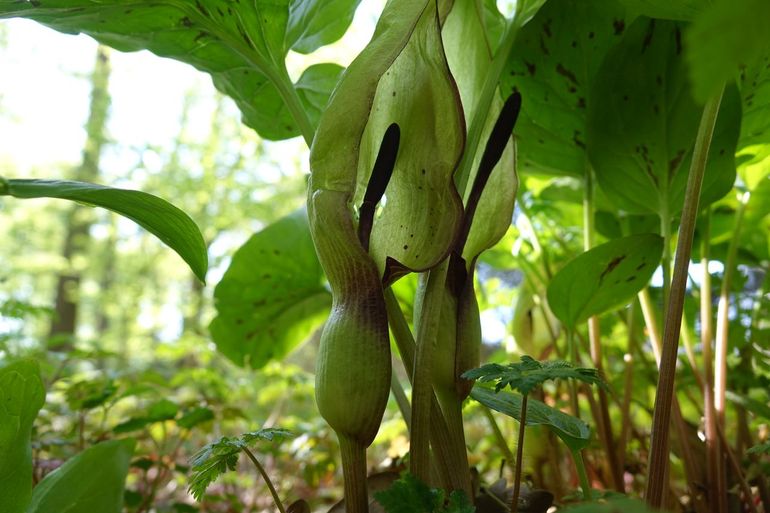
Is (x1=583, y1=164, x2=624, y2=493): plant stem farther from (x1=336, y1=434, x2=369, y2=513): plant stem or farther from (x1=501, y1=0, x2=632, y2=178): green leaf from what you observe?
(x1=336, y1=434, x2=369, y2=513): plant stem

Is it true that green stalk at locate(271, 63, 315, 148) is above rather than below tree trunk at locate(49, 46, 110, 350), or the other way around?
below

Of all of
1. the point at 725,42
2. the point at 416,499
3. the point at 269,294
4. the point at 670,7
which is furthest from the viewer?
the point at 269,294

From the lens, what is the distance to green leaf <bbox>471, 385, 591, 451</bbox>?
0.41m

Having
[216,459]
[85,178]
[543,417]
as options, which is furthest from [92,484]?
[85,178]

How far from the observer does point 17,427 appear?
0.41 m

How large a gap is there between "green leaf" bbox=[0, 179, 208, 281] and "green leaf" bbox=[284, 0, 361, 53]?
26cm

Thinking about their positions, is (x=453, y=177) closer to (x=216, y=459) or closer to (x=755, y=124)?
(x=216, y=459)

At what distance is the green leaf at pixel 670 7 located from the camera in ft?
1.49

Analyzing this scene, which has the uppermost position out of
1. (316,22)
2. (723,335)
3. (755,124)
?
(316,22)

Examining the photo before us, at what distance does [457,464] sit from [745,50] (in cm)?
35

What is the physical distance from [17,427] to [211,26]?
39 cm

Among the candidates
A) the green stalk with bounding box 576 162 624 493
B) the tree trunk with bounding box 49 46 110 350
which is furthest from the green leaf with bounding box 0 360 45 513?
the tree trunk with bounding box 49 46 110 350

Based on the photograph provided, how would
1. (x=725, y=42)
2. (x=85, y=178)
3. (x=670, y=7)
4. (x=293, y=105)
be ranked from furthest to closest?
(x=85, y=178) < (x=293, y=105) < (x=670, y=7) < (x=725, y=42)

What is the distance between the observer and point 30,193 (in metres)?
0.38
